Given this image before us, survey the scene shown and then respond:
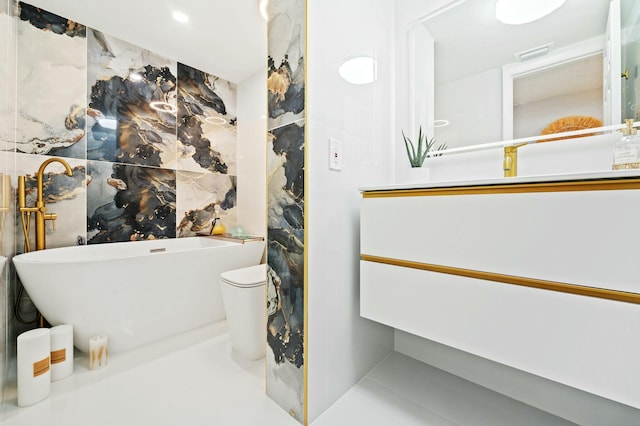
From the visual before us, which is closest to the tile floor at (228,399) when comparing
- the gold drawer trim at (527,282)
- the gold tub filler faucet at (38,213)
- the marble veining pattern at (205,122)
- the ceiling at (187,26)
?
the gold drawer trim at (527,282)

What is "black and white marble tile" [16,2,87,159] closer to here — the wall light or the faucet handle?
the faucet handle

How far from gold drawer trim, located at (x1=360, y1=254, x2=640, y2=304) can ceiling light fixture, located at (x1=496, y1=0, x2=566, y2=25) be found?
1251mm

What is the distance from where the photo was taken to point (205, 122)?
293cm

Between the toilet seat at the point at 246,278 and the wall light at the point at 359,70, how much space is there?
3.60 feet

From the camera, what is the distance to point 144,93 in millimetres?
2518

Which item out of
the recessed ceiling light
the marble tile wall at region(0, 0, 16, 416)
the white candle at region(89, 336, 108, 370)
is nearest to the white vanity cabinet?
the white candle at region(89, 336, 108, 370)

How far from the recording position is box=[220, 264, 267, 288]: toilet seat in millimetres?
1553

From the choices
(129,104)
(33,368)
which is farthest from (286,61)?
(129,104)

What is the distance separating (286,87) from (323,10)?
13.8 inches

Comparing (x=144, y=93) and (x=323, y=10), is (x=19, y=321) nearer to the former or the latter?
(x=144, y=93)

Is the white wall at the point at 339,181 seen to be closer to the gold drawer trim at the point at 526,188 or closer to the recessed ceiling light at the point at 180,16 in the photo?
the gold drawer trim at the point at 526,188

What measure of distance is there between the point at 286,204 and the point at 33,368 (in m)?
1.37

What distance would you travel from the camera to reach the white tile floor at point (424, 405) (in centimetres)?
113

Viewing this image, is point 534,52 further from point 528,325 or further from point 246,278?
point 246,278
